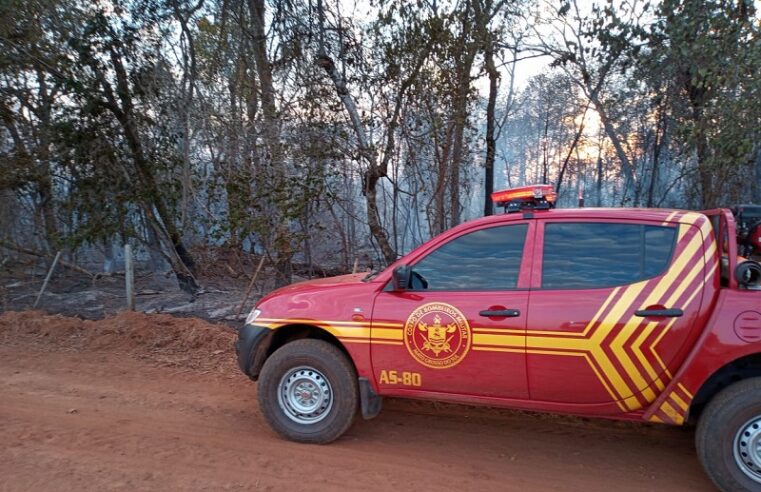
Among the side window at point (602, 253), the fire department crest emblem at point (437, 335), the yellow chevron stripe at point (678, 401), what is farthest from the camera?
the fire department crest emblem at point (437, 335)

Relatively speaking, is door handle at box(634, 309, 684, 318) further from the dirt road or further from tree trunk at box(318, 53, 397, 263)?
tree trunk at box(318, 53, 397, 263)

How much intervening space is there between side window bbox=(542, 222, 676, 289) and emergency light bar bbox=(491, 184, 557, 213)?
0.70 feet

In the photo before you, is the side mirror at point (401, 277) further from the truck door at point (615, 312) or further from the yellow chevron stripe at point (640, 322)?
the yellow chevron stripe at point (640, 322)

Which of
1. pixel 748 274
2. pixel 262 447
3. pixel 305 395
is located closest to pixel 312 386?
pixel 305 395

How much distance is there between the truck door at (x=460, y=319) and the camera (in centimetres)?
391

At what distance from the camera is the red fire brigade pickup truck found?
3514 mm

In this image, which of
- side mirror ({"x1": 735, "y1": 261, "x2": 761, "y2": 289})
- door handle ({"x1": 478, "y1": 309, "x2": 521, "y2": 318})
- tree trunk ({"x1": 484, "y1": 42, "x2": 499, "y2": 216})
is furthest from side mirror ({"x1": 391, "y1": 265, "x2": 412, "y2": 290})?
tree trunk ({"x1": 484, "y1": 42, "x2": 499, "y2": 216})

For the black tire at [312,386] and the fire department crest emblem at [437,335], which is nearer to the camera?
the fire department crest emblem at [437,335]

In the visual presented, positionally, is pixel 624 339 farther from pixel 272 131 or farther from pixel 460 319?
pixel 272 131

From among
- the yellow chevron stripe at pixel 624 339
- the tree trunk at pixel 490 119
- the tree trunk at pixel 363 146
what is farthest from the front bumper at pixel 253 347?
the tree trunk at pixel 490 119

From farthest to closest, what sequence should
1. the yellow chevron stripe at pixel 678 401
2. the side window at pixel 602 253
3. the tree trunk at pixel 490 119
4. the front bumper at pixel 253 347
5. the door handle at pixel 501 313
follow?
the tree trunk at pixel 490 119 → the front bumper at pixel 253 347 → the door handle at pixel 501 313 → the side window at pixel 602 253 → the yellow chevron stripe at pixel 678 401

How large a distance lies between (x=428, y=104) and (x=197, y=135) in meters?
4.19

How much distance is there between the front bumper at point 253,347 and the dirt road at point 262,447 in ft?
1.77

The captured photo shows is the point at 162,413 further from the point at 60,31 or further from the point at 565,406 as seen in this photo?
the point at 60,31
